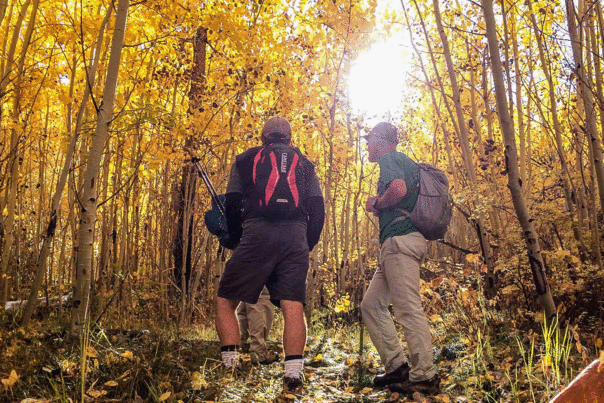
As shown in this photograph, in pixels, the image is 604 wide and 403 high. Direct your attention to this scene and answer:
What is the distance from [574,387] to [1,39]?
6672 mm

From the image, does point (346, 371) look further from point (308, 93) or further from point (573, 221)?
point (308, 93)

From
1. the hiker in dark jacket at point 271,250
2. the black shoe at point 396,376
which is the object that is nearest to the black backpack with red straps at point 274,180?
the hiker in dark jacket at point 271,250

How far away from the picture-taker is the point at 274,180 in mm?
2998

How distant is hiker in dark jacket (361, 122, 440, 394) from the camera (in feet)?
9.78

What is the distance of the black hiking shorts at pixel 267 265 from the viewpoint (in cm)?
296

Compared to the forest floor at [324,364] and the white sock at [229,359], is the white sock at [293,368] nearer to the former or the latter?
the forest floor at [324,364]

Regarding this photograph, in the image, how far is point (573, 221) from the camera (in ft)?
14.4

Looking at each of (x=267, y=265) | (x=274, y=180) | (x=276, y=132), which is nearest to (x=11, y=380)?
(x=267, y=265)

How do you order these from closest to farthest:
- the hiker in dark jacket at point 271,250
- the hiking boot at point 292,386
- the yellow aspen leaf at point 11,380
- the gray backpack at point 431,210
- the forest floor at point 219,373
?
the yellow aspen leaf at point 11,380 → the forest floor at point 219,373 → the hiking boot at point 292,386 → the hiker in dark jacket at point 271,250 → the gray backpack at point 431,210

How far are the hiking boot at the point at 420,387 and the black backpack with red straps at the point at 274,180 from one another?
1301 millimetres

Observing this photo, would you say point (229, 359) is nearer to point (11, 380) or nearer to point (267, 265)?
point (267, 265)

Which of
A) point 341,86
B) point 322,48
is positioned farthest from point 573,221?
point 322,48

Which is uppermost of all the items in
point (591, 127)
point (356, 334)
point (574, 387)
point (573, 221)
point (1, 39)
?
point (1, 39)

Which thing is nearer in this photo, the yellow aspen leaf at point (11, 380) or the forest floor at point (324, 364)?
the yellow aspen leaf at point (11, 380)
